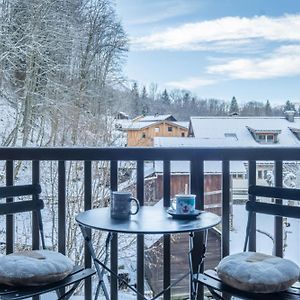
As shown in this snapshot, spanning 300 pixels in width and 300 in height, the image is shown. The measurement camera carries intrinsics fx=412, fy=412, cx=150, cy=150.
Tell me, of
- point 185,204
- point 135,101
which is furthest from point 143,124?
point 185,204

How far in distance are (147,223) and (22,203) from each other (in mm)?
647

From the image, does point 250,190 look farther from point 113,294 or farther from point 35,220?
point 35,220

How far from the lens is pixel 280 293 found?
1.45m

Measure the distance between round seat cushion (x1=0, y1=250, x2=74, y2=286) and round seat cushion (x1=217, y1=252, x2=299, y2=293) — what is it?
0.60 metres

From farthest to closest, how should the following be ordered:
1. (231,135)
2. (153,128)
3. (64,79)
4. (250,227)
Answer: (64,79)
(153,128)
(231,135)
(250,227)

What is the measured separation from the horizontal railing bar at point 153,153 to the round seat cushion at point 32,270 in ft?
1.86

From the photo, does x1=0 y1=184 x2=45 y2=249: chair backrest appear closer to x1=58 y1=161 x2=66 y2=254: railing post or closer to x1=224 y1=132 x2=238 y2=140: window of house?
x1=58 y1=161 x2=66 y2=254: railing post

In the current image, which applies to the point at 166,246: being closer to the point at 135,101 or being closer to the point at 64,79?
the point at 135,101

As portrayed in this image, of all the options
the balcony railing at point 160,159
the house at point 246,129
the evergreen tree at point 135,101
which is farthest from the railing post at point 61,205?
the evergreen tree at point 135,101

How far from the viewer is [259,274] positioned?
1.46 meters

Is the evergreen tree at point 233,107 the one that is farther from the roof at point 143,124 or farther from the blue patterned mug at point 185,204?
the blue patterned mug at point 185,204

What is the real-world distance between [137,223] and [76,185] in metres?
4.66

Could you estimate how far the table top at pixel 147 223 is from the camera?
4.69 feet

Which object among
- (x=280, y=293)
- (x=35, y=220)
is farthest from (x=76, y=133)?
(x=280, y=293)
